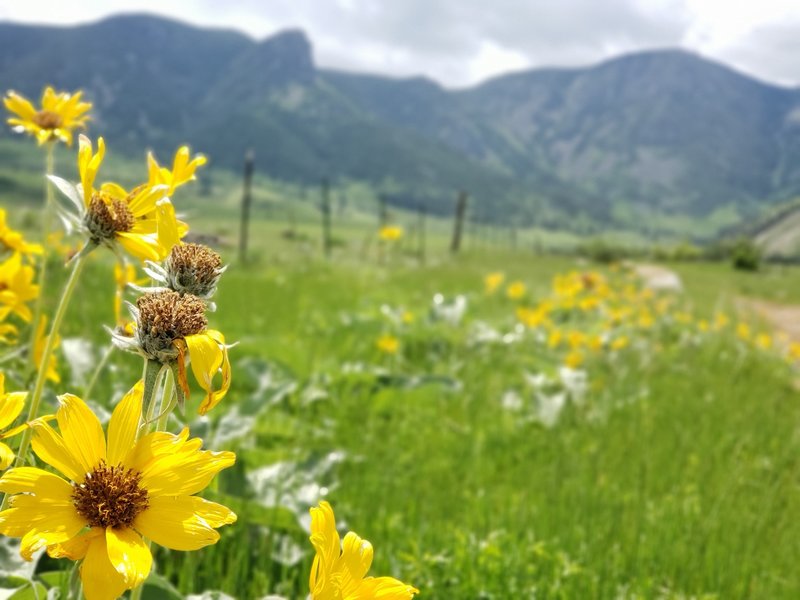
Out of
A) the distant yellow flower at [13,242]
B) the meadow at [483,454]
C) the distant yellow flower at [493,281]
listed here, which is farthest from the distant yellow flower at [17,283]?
the distant yellow flower at [493,281]

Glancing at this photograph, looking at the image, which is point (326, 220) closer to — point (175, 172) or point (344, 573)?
point (175, 172)

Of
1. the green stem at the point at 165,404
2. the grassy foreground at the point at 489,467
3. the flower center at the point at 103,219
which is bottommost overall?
the grassy foreground at the point at 489,467

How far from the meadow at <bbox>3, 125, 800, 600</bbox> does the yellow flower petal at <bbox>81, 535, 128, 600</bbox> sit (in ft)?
0.75

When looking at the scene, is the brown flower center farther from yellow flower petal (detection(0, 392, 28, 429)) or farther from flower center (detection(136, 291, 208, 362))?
yellow flower petal (detection(0, 392, 28, 429))

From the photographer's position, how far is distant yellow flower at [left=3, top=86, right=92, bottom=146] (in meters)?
1.55

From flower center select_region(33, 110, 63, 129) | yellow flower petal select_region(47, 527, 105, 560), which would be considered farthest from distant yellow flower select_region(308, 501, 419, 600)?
flower center select_region(33, 110, 63, 129)

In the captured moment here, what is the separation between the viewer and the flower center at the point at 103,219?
1044 millimetres

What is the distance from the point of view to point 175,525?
715mm

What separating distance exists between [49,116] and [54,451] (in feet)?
3.76

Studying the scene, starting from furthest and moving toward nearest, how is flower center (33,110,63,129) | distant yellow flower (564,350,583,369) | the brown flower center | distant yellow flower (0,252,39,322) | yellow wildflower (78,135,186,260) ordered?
distant yellow flower (564,350,583,369), flower center (33,110,63,129), distant yellow flower (0,252,39,322), yellow wildflower (78,135,186,260), the brown flower center

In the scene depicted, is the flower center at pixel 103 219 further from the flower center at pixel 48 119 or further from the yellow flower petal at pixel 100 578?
the flower center at pixel 48 119

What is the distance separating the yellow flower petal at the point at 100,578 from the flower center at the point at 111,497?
33 mm

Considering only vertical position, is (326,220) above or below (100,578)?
above

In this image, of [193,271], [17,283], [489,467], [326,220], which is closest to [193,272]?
[193,271]
